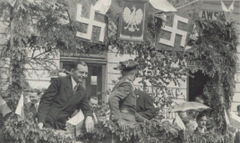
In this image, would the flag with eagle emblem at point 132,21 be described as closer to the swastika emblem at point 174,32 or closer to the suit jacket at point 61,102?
the swastika emblem at point 174,32

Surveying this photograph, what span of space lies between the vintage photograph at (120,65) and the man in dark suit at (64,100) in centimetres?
1

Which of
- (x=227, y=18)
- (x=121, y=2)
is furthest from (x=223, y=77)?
(x=121, y=2)

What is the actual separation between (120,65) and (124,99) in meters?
0.47

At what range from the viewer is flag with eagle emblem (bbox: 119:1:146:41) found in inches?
265

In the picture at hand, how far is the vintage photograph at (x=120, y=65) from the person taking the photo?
6.11 m

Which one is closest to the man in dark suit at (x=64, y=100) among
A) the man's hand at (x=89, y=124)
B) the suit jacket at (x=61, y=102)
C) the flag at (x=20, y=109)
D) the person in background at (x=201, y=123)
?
the suit jacket at (x=61, y=102)

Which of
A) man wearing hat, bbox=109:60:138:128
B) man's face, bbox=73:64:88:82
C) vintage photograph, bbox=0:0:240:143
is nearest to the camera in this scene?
man wearing hat, bbox=109:60:138:128

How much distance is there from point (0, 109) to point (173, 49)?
2.52 meters

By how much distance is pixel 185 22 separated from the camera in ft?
23.5

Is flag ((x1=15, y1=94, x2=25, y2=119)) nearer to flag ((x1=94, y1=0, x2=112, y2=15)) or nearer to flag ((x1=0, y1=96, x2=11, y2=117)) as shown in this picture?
flag ((x1=0, y1=96, x2=11, y2=117))

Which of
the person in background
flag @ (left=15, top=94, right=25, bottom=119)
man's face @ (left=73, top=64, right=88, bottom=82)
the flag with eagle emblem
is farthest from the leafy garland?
flag @ (left=15, top=94, right=25, bottom=119)

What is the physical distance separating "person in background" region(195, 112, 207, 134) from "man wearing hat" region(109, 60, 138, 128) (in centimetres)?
129

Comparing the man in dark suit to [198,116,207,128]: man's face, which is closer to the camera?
the man in dark suit

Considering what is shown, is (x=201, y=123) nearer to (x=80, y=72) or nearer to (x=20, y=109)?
(x=80, y=72)
